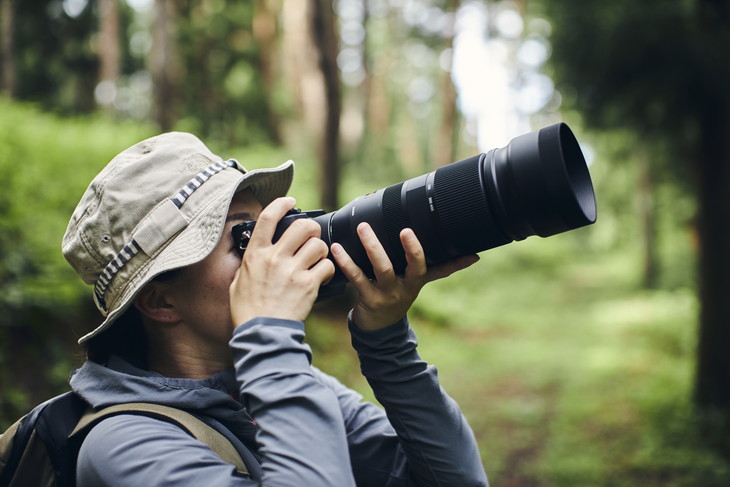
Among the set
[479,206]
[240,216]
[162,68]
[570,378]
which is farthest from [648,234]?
[240,216]

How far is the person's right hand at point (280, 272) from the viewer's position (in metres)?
1.18

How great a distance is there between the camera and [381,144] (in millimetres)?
25156

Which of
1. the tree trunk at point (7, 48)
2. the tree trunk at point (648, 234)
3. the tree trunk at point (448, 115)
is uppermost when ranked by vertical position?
the tree trunk at point (448, 115)

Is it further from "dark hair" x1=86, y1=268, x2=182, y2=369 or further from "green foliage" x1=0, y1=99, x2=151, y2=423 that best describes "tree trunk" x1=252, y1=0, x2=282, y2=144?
"dark hair" x1=86, y1=268, x2=182, y2=369

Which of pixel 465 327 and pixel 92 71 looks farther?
pixel 92 71

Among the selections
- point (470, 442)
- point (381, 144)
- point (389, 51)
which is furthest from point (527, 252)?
point (470, 442)

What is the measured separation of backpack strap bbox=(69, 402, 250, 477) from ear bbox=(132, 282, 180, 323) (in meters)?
0.26

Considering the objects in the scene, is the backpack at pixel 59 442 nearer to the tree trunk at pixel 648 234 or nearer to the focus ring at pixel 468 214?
the focus ring at pixel 468 214

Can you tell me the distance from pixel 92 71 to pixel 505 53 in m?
18.5

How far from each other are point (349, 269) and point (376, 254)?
76 mm

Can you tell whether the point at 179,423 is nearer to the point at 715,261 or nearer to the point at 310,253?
the point at 310,253

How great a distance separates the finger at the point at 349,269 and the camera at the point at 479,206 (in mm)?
36

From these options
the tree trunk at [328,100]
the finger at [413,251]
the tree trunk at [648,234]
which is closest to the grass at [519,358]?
the tree trunk at [328,100]

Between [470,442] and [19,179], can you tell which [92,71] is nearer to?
[19,179]
